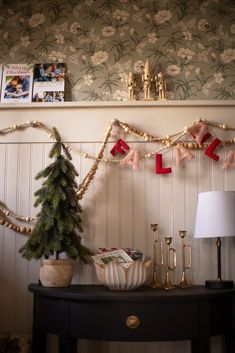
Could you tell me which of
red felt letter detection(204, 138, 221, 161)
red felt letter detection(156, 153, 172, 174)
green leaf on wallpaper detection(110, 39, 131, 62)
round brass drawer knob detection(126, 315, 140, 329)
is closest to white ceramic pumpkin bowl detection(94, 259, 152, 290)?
round brass drawer knob detection(126, 315, 140, 329)

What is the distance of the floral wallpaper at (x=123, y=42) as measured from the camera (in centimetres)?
249

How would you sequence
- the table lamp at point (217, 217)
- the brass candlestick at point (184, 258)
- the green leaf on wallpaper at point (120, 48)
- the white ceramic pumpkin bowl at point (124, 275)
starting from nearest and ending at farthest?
the white ceramic pumpkin bowl at point (124, 275) < the table lamp at point (217, 217) < the brass candlestick at point (184, 258) < the green leaf on wallpaper at point (120, 48)

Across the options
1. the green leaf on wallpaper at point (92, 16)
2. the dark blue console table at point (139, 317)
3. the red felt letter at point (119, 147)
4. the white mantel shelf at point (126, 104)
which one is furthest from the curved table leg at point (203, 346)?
the green leaf on wallpaper at point (92, 16)

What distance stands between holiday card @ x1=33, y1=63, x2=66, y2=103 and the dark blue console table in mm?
1101

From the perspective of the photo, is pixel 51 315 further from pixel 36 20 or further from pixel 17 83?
pixel 36 20

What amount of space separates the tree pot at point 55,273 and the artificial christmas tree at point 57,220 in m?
0.03

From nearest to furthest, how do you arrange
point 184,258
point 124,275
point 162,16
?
point 124,275 < point 184,258 < point 162,16

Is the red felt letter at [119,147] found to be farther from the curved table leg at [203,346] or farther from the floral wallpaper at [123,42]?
the curved table leg at [203,346]

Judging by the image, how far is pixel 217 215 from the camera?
2.02 m

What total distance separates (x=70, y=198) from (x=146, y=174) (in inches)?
17.8

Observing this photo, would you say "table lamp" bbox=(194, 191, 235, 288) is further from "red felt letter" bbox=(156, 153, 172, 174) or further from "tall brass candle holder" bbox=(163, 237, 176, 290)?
"red felt letter" bbox=(156, 153, 172, 174)

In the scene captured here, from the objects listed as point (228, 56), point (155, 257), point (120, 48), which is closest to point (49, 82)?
point (120, 48)

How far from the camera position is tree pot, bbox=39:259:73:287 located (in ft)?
6.50

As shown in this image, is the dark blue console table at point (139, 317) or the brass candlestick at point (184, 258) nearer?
the dark blue console table at point (139, 317)
